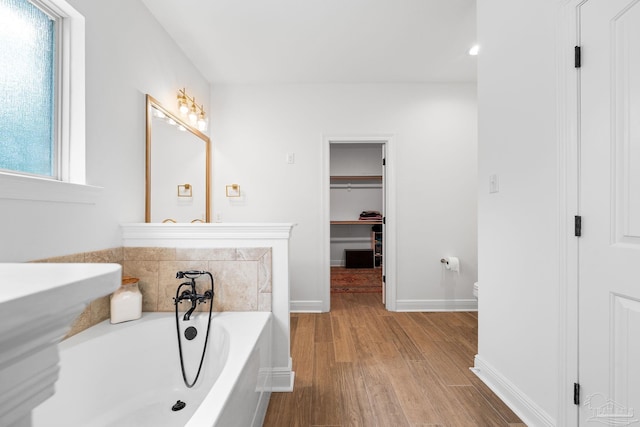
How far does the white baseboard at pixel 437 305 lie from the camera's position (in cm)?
338

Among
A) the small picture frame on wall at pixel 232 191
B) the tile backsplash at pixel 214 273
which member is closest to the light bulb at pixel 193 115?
the small picture frame on wall at pixel 232 191

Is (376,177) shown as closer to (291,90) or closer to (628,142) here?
(291,90)

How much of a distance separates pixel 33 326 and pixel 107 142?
1.84m

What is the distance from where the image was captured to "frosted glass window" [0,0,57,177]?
130cm

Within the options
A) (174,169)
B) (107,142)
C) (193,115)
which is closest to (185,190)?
(174,169)

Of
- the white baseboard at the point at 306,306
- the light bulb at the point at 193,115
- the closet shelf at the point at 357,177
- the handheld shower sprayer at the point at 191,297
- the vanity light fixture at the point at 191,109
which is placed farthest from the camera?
the closet shelf at the point at 357,177

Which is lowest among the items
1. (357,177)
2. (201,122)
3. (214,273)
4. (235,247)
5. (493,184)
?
(214,273)

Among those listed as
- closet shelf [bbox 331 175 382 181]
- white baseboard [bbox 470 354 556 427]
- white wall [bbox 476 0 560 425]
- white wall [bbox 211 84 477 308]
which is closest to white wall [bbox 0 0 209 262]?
white wall [bbox 211 84 477 308]

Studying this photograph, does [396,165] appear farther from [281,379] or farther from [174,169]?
[281,379]

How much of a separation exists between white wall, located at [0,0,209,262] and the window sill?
3 centimetres

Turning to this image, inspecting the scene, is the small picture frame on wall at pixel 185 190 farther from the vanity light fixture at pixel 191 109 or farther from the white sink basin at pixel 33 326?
the white sink basin at pixel 33 326

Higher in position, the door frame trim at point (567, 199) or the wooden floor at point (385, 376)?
the door frame trim at point (567, 199)

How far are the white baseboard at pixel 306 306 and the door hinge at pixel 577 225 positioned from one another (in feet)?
8.14

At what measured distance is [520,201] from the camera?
163 cm
